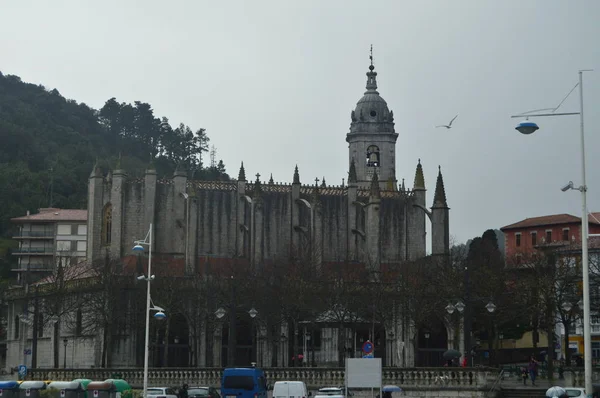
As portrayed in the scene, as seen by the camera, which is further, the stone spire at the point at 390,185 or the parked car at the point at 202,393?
the stone spire at the point at 390,185


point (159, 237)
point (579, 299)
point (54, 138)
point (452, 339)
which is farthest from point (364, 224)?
point (54, 138)

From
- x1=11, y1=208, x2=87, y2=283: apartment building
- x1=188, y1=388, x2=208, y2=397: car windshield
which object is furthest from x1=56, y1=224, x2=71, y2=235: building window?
x1=188, y1=388, x2=208, y2=397: car windshield

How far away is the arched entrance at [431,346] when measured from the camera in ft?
294

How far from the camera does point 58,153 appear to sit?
170375 mm

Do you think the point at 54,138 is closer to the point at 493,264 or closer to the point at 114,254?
the point at 114,254

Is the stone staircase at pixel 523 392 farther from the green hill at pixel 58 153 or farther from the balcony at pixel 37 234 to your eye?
the balcony at pixel 37 234

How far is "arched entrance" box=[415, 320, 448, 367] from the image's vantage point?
89.5 metres

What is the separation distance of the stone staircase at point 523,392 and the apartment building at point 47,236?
9953cm

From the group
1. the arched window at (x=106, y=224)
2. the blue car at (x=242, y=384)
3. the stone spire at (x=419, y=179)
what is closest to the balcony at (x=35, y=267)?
the arched window at (x=106, y=224)

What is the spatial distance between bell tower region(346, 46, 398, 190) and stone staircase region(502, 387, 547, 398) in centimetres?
6592

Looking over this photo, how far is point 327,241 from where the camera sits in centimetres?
10431

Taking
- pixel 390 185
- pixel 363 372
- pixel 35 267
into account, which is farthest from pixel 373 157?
pixel 363 372

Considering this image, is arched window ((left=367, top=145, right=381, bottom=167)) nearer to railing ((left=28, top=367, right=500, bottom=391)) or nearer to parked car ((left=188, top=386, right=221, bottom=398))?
railing ((left=28, top=367, right=500, bottom=391))

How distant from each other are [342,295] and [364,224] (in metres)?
30.1
